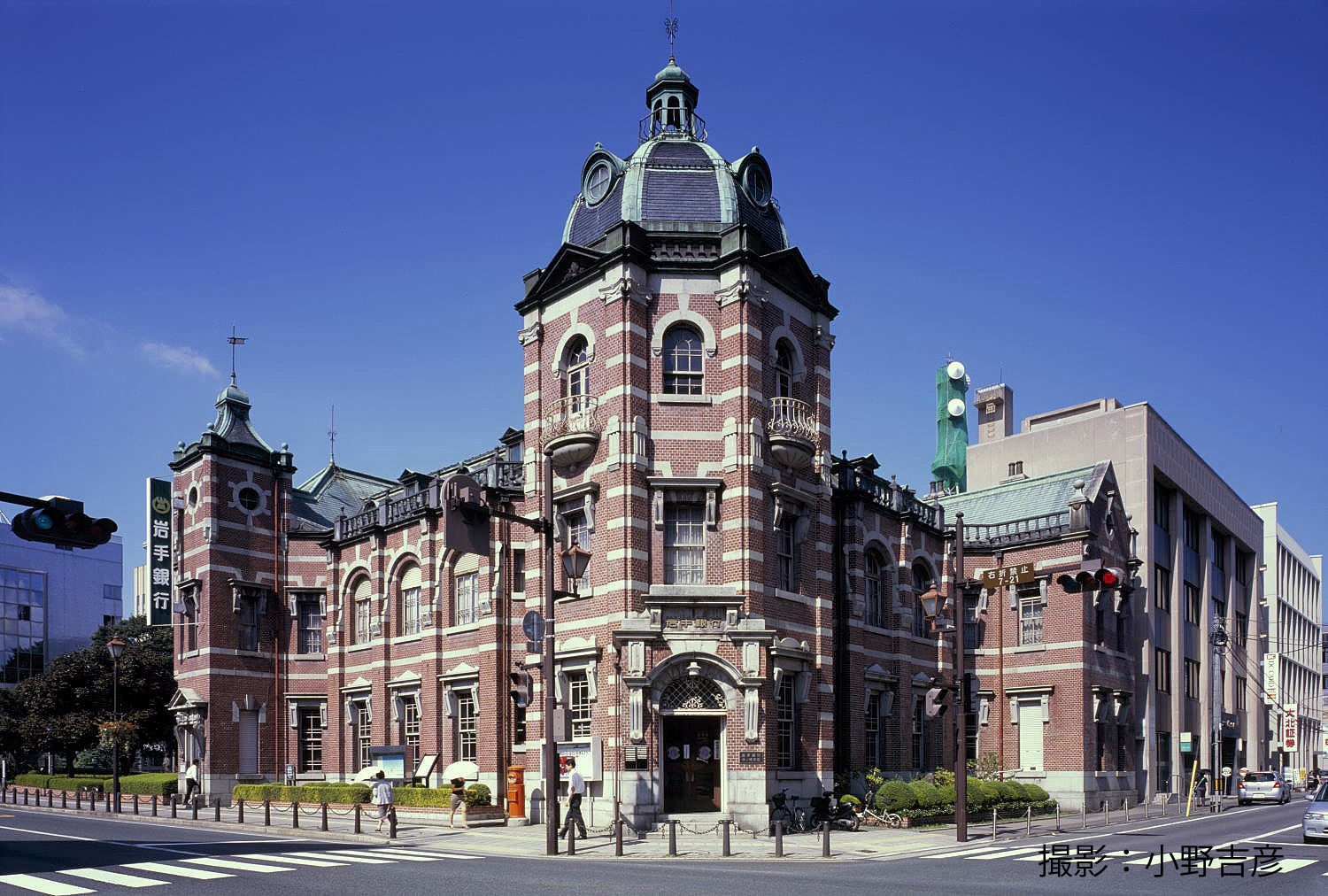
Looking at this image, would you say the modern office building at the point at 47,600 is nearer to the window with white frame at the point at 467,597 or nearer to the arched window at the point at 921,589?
the window with white frame at the point at 467,597

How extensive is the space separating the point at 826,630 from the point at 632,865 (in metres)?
13.6

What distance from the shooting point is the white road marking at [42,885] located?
18016mm

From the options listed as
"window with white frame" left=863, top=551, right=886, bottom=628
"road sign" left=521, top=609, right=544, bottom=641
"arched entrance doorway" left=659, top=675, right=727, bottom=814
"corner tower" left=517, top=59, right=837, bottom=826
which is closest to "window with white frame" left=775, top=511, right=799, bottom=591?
"corner tower" left=517, top=59, right=837, bottom=826

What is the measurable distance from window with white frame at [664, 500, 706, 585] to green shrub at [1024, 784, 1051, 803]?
1611 cm

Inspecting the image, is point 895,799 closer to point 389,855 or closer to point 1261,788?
point 389,855

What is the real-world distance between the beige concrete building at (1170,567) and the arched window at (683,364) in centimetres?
2669

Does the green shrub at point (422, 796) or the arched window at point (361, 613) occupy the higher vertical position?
the arched window at point (361, 613)

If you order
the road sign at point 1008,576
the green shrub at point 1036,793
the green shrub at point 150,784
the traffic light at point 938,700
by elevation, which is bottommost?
the green shrub at point 150,784

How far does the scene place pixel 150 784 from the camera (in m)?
47.8

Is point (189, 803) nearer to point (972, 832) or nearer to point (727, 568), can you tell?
point (727, 568)

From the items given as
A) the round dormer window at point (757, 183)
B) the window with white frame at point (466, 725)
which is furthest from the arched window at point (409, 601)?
the round dormer window at point (757, 183)

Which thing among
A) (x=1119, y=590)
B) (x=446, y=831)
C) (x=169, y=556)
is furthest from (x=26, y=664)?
(x=1119, y=590)

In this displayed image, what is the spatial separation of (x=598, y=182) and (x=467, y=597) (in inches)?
550

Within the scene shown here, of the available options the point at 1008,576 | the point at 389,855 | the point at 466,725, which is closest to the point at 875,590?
the point at 1008,576
